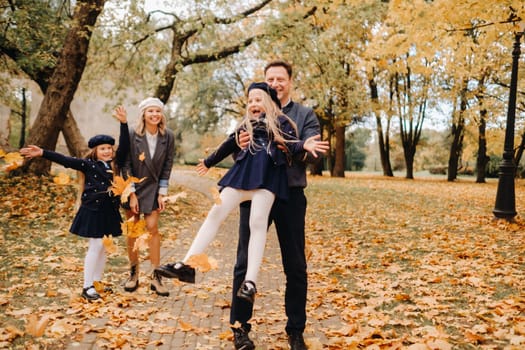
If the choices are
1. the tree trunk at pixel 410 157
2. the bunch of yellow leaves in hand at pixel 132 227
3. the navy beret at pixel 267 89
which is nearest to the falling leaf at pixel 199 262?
the navy beret at pixel 267 89

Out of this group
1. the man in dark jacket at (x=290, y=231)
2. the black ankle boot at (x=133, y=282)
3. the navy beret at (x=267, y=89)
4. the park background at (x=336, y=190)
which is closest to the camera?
the navy beret at (x=267, y=89)

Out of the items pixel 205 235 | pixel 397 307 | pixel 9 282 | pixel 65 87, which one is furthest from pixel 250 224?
pixel 65 87

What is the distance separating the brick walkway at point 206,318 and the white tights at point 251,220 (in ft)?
2.92

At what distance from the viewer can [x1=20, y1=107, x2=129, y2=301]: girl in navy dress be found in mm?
4797

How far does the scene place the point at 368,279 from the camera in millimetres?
5918

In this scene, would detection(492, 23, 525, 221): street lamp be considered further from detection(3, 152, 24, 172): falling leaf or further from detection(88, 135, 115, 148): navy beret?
detection(3, 152, 24, 172): falling leaf

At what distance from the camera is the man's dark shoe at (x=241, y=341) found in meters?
3.46

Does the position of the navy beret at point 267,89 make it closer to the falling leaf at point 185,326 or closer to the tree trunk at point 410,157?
the falling leaf at point 185,326

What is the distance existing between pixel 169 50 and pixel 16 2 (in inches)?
174

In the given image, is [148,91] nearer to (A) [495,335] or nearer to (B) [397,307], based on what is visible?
(B) [397,307]

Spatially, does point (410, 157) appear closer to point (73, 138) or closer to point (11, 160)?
point (73, 138)

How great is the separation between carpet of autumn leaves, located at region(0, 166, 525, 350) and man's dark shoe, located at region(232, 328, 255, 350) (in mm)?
489

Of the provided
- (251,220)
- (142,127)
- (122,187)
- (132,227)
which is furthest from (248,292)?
(142,127)

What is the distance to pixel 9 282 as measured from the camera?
531cm
